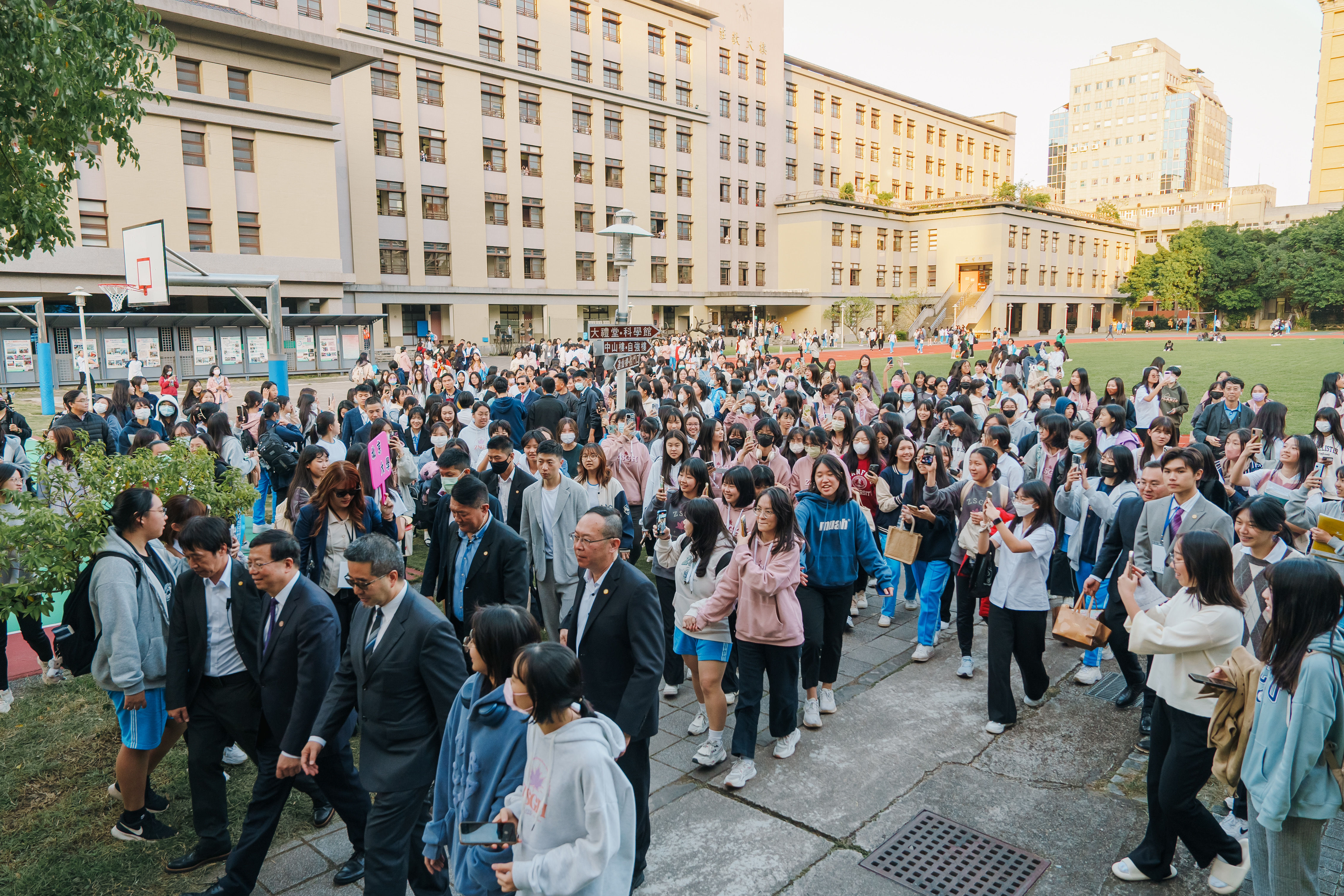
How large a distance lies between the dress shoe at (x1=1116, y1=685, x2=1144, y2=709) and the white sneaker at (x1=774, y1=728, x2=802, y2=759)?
2608mm

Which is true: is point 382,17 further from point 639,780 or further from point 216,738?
point 639,780

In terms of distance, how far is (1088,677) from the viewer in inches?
253

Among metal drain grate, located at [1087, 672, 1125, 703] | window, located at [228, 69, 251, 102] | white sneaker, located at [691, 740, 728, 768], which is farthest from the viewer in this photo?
window, located at [228, 69, 251, 102]

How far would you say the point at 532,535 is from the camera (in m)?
6.27

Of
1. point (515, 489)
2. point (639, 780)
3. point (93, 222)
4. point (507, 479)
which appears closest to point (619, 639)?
point (639, 780)

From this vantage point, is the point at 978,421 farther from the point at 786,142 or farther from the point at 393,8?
the point at 786,142

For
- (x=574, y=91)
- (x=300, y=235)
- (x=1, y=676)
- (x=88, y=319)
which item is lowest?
(x=1, y=676)

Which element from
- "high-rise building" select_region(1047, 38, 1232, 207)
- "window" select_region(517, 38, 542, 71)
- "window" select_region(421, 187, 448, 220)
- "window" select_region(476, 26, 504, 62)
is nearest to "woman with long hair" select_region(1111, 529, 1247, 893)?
"window" select_region(421, 187, 448, 220)

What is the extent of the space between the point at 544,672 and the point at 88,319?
31.1 m

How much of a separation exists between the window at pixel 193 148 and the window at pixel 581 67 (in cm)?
2253

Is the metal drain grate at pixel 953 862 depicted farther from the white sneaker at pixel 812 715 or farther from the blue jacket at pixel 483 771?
the blue jacket at pixel 483 771

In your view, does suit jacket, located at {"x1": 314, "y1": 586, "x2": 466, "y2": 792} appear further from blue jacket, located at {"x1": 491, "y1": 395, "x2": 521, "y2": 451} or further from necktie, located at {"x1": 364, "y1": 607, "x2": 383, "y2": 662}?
blue jacket, located at {"x1": 491, "y1": 395, "x2": 521, "y2": 451}

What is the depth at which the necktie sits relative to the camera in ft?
11.8

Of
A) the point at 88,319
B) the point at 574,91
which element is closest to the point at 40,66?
the point at 88,319
